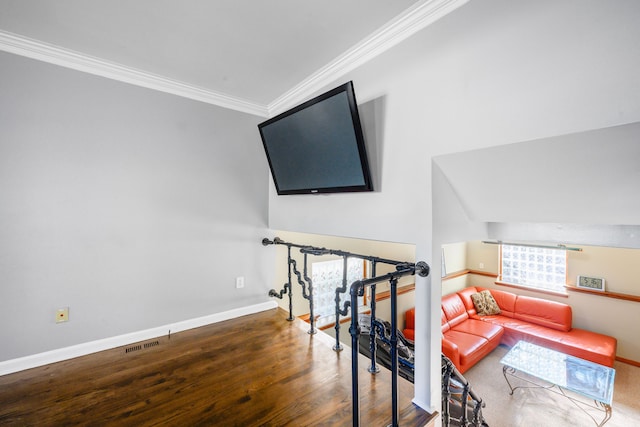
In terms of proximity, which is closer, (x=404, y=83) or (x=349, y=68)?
(x=404, y=83)

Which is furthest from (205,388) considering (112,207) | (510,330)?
(510,330)

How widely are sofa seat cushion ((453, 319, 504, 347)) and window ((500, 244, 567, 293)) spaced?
140 centimetres

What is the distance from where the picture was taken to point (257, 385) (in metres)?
1.69

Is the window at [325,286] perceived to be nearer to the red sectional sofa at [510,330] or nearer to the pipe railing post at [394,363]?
the red sectional sofa at [510,330]

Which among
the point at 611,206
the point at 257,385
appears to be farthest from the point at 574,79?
the point at 257,385

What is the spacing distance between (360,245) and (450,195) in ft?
9.40

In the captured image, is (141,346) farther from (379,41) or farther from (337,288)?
(379,41)

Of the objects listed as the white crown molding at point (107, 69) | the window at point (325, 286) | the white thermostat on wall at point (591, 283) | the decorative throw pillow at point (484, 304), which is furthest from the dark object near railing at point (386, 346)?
the white thermostat on wall at point (591, 283)

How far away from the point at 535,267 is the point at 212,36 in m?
6.55

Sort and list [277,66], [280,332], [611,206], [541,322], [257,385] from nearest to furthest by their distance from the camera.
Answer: [611,206] → [257,385] → [277,66] → [280,332] → [541,322]

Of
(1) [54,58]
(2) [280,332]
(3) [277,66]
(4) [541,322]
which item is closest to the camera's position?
(1) [54,58]

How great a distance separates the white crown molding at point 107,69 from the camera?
1.76 m

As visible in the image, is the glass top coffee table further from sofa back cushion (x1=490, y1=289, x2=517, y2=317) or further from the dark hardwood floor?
the dark hardwood floor

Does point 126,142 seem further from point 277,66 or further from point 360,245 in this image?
point 360,245
